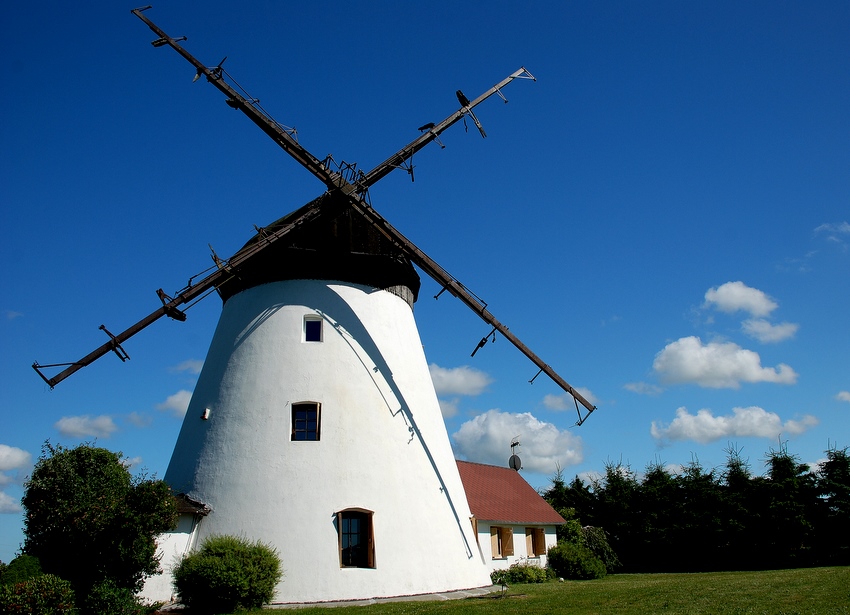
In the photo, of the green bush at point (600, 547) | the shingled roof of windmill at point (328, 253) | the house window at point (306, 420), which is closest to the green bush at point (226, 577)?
the house window at point (306, 420)

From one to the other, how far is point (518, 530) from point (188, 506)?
15.3 m

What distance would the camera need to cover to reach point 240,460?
15398 mm

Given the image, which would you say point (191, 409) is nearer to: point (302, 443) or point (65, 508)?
point (302, 443)

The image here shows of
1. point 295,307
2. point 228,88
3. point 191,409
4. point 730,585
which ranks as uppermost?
point 228,88

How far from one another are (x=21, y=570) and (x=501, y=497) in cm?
1996

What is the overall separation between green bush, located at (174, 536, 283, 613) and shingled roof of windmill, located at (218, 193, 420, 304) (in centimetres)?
706

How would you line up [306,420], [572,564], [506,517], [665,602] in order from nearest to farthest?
[665,602] < [306,420] < [506,517] < [572,564]

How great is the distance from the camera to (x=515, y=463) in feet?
107

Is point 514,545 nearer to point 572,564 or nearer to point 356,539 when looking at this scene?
point 572,564

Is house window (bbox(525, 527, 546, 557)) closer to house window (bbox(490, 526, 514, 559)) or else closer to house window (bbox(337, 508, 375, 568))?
house window (bbox(490, 526, 514, 559))

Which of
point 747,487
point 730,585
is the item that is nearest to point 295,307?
point 730,585

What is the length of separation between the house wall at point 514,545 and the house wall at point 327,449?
630cm

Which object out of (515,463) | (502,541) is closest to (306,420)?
(502,541)

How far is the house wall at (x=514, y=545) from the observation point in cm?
2391
